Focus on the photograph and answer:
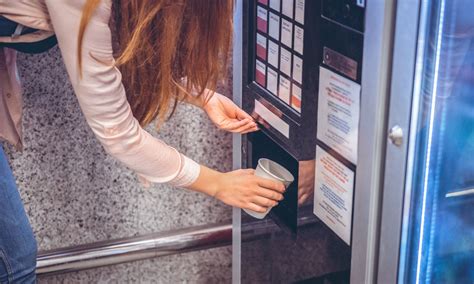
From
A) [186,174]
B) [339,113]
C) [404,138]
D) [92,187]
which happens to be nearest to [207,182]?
[186,174]

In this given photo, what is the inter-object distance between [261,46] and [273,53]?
5 centimetres

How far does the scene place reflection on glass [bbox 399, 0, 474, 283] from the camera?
0.85 m

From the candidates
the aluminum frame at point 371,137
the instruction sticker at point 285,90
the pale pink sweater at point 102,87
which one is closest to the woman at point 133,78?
the pale pink sweater at point 102,87

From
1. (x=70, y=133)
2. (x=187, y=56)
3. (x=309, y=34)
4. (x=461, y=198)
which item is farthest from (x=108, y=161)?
(x=461, y=198)

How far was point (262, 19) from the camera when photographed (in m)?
1.22

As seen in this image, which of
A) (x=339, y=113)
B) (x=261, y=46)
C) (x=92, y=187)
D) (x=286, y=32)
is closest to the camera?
(x=339, y=113)

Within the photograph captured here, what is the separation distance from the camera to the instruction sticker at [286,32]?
1124 millimetres

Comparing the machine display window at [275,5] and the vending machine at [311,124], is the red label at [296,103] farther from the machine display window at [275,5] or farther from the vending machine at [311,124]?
the machine display window at [275,5]

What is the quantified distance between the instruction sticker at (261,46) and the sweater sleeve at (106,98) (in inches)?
8.1

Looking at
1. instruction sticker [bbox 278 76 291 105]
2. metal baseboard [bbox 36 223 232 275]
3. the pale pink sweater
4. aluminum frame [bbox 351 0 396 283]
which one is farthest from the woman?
metal baseboard [bbox 36 223 232 275]

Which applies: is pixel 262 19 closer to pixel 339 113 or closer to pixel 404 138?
pixel 339 113

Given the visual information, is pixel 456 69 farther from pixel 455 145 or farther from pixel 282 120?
pixel 282 120

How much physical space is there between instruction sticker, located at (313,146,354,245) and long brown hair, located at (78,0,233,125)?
235 millimetres

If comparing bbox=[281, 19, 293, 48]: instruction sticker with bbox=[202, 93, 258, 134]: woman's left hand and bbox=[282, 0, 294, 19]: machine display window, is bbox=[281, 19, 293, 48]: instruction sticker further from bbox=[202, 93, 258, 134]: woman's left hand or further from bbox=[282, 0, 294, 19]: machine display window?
bbox=[202, 93, 258, 134]: woman's left hand
